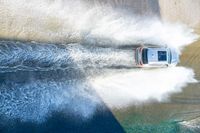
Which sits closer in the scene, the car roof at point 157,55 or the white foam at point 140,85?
the car roof at point 157,55

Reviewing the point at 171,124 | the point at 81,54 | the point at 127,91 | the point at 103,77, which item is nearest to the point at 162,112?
the point at 171,124

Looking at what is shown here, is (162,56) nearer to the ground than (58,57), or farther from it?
nearer to the ground

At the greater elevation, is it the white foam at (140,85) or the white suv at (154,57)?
the white suv at (154,57)

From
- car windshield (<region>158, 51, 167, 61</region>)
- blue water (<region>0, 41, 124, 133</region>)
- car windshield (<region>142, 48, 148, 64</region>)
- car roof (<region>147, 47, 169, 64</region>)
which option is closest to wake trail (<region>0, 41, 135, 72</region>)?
blue water (<region>0, 41, 124, 133</region>)

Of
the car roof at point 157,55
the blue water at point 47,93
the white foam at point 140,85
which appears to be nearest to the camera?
the blue water at point 47,93

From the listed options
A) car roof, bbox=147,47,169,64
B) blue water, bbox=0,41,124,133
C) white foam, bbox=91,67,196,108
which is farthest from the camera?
white foam, bbox=91,67,196,108

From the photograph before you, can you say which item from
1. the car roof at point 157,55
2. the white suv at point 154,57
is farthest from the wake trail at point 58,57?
the car roof at point 157,55

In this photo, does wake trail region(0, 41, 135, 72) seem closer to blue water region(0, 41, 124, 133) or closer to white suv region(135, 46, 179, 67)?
blue water region(0, 41, 124, 133)

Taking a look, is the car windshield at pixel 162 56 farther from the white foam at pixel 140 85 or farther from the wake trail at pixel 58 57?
the wake trail at pixel 58 57

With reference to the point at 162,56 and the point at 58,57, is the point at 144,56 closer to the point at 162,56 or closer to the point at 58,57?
the point at 162,56

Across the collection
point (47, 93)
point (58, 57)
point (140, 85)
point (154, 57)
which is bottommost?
point (140, 85)

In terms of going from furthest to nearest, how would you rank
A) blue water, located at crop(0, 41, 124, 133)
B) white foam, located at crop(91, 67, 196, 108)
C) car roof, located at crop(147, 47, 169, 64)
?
white foam, located at crop(91, 67, 196, 108) < car roof, located at crop(147, 47, 169, 64) < blue water, located at crop(0, 41, 124, 133)

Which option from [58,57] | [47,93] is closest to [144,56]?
[58,57]
